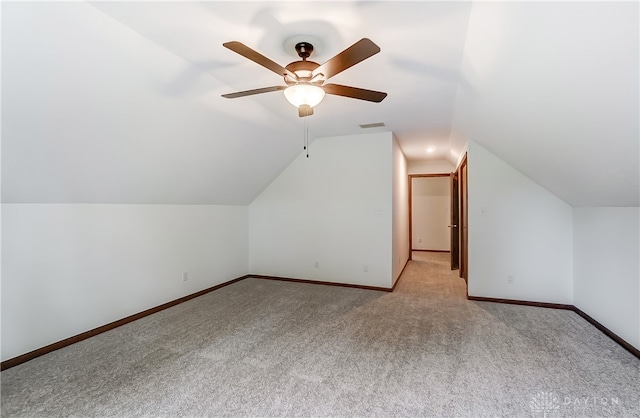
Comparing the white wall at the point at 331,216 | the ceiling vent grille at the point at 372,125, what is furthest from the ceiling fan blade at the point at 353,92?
the white wall at the point at 331,216

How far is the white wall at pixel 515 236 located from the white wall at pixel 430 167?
2.79 metres

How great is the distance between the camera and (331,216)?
487 centimetres

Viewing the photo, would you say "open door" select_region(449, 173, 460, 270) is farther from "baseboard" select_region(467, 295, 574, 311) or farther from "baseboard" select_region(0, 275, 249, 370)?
"baseboard" select_region(0, 275, 249, 370)

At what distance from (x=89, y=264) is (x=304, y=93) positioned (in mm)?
2714

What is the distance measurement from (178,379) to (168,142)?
2.14 metres

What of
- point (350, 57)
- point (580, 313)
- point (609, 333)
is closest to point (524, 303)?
point (580, 313)

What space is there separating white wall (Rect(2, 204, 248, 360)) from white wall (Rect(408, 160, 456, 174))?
190 inches

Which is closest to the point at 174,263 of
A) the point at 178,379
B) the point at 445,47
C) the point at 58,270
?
the point at 58,270

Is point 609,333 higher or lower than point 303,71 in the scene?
lower

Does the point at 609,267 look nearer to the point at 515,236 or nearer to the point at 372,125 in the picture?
the point at 515,236

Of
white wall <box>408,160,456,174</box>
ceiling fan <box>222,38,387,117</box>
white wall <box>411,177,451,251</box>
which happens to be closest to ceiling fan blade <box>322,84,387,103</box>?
ceiling fan <box>222,38,387,117</box>

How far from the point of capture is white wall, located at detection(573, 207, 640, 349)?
264 cm

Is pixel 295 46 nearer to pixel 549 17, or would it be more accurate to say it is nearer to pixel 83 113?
pixel 549 17

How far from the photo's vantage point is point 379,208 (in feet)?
14.9
